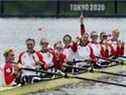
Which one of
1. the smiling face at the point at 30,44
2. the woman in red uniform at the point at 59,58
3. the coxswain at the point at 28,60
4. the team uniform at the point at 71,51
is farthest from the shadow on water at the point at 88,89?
the team uniform at the point at 71,51

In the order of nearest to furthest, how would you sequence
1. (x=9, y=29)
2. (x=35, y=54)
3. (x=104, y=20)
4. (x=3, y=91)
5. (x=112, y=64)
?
(x=3, y=91) < (x=35, y=54) < (x=112, y=64) < (x=9, y=29) < (x=104, y=20)

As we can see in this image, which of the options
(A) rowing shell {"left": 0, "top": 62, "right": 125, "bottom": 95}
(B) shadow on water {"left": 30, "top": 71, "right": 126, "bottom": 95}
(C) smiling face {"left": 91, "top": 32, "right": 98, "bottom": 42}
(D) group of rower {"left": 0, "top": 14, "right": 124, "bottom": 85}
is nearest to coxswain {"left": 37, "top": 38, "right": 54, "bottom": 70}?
(D) group of rower {"left": 0, "top": 14, "right": 124, "bottom": 85}

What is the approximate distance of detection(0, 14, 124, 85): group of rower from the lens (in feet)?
44.3

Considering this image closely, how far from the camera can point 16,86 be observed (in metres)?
13.6

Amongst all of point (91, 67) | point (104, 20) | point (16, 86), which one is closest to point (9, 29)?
point (104, 20)

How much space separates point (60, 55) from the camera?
599 inches

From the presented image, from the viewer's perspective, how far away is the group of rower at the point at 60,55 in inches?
532

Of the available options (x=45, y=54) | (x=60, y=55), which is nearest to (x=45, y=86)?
(x=45, y=54)

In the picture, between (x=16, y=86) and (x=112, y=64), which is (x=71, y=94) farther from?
(x=112, y=64)

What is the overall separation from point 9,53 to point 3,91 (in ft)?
2.64

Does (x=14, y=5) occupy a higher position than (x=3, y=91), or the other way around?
(x=14, y=5)

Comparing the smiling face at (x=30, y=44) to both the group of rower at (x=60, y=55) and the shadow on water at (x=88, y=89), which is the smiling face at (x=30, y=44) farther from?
the shadow on water at (x=88, y=89)

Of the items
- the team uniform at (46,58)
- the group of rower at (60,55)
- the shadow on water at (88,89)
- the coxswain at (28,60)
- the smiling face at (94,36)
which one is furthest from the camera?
the smiling face at (94,36)

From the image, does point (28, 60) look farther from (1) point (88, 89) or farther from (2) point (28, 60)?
(1) point (88, 89)
